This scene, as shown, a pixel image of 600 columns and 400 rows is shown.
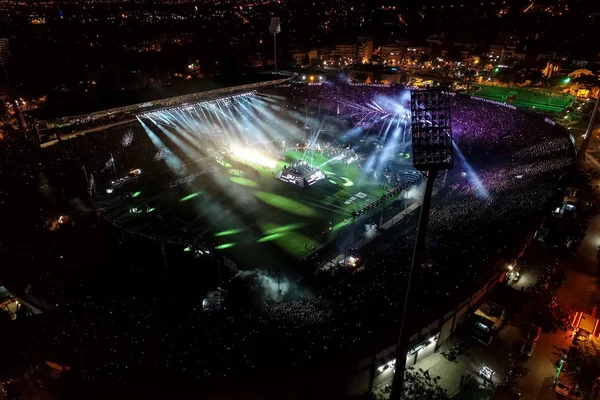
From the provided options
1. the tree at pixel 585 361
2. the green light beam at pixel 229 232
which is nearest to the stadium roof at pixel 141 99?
the green light beam at pixel 229 232

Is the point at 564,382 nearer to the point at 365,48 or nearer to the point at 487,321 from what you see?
the point at 487,321

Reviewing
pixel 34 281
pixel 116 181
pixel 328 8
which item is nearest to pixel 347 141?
pixel 116 181

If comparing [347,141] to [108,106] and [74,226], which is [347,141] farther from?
[74,226]

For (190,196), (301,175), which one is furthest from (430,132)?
(190,196)

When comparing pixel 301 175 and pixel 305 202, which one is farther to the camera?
pixel 301 175

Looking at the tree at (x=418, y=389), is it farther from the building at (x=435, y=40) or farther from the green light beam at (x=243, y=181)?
the building at (x=435, y=40)

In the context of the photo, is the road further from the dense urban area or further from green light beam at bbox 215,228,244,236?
green light beam at bbox 215,228,244,236

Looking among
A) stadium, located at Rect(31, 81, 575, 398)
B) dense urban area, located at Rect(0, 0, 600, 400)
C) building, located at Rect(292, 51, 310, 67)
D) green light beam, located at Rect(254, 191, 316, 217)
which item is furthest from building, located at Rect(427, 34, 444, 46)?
green light beam, located at Rect(254, 191, 316, 217)
